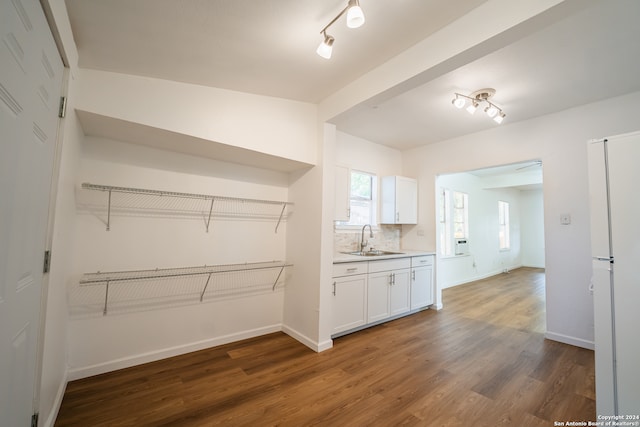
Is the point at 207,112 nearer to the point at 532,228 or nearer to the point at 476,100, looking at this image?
the point at 476,100

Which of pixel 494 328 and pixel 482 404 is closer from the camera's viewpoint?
pixel 482 404

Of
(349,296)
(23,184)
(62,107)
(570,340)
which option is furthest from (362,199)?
(23,184)

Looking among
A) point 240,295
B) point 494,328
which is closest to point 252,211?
point 240,295

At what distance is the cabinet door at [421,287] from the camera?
3887 mm

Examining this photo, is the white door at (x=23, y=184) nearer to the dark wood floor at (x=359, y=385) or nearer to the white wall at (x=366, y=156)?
the dark wood floor at (x=359, y=385)

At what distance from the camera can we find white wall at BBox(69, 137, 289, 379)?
220cm

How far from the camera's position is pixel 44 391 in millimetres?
1445

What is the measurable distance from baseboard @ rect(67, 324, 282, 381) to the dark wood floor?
0.07m

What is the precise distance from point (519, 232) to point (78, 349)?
1121cm

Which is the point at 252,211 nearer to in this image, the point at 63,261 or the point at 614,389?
the point at 63,261

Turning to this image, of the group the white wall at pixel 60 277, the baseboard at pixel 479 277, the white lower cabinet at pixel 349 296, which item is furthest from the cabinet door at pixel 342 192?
the baseboard at pixel 479 277

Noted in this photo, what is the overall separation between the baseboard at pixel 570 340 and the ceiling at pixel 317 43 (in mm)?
2705

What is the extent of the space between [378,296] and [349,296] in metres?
0.53

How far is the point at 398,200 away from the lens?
13.8ft
